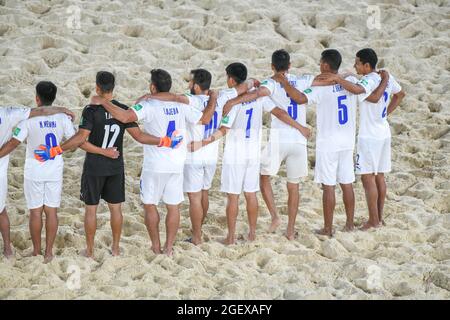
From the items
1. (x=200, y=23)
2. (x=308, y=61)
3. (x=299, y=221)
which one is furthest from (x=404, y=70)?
A: (x=299, y=221)

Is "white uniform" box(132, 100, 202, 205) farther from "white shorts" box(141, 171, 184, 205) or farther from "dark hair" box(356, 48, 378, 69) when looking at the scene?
"dark hair" box(356, 48, 378, 69)

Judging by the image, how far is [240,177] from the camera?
812cm

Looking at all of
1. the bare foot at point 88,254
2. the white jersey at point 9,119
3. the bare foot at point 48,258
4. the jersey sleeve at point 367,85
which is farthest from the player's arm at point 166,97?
the jersey sleeve at point 367,85

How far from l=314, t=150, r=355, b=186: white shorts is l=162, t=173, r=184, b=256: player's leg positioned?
1334 mm

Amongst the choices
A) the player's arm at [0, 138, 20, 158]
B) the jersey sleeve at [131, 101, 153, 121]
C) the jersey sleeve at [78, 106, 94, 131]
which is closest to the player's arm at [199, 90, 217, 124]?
the jersey sleeve at [131, 101, 153, 121]

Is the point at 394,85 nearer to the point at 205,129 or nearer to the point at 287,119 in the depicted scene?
the point at 287,119

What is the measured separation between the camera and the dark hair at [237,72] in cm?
801

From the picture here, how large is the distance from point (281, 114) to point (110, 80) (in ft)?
5.37

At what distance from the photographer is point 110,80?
7.49 m

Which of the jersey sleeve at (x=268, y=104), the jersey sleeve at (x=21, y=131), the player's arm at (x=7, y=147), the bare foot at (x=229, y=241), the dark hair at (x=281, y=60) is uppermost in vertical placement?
the dark hair at (x=281, y=60)

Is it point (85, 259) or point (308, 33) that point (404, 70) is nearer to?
point (308, 33)

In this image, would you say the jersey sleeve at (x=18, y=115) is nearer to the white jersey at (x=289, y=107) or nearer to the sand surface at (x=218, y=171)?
the sand surface at (x=218, y=171)

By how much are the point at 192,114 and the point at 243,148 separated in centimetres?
61

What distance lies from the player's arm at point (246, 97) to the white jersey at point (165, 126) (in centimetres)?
32
